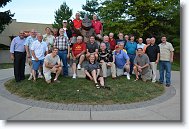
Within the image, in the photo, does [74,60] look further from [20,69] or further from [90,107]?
[90,107]

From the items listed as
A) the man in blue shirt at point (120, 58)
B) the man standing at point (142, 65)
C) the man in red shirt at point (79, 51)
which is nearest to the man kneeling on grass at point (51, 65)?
the man in red shirt at point (79, 51)

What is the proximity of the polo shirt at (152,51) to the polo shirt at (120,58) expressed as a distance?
0.87 metres

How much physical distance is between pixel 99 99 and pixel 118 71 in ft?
9.77

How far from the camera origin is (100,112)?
6.20 meters

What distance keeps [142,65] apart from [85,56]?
226 cm

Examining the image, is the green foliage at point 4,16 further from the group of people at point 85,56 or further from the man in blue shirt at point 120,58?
the man in blue shirt at point 120,58

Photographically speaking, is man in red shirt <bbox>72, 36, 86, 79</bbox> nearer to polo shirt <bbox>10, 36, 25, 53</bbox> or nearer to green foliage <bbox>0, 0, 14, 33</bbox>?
polo shirt <bbox>10, 36, 25, 53</bbox>

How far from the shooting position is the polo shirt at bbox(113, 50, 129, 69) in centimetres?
971

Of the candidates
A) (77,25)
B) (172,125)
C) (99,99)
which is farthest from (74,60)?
(172,125)

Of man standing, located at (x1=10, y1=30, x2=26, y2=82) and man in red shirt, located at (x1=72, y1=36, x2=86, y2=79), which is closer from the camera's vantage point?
man standing, located at (x1=10, y1=30, x2=26, y2=82)

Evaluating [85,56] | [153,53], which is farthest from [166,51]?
[85,56]

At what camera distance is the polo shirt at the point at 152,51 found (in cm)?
955

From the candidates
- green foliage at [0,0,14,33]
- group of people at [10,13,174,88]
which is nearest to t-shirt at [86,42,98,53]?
group of people at [10,13,174,88]

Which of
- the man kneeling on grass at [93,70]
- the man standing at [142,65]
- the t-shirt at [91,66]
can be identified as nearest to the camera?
the man kneeling on grass at [93,70]
